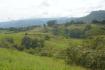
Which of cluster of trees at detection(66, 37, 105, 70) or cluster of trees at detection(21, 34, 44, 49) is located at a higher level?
cluster of trees at detection(66, 37, 105, 70)

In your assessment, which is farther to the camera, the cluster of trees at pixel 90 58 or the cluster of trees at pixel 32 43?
the cluster of trees at pixel 32 43

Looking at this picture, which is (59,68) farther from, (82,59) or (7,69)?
(82,59)

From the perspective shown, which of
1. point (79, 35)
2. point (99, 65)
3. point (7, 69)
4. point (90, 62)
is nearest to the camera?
point (7, 69)

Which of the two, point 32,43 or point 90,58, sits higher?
point 90,58

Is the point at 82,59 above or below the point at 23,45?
above

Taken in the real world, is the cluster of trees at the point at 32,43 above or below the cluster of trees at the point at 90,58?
below

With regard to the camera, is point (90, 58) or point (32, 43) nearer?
point (90, 58)

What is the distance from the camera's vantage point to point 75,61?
2558 centimetres

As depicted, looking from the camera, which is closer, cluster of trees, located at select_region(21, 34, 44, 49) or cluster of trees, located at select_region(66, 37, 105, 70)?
cluster of trees, located at select_region(66, 37, 105, 70)

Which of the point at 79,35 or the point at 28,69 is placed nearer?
the point at 28,69

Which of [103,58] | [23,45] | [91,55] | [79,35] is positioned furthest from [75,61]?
[79,35]

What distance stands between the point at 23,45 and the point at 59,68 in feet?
254

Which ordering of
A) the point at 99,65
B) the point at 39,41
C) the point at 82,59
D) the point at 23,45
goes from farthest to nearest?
the point at 39,41, the point at 23,45, the point at 82,59, the point at 99,65

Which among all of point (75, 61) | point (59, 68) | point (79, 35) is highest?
point (59, 68)
